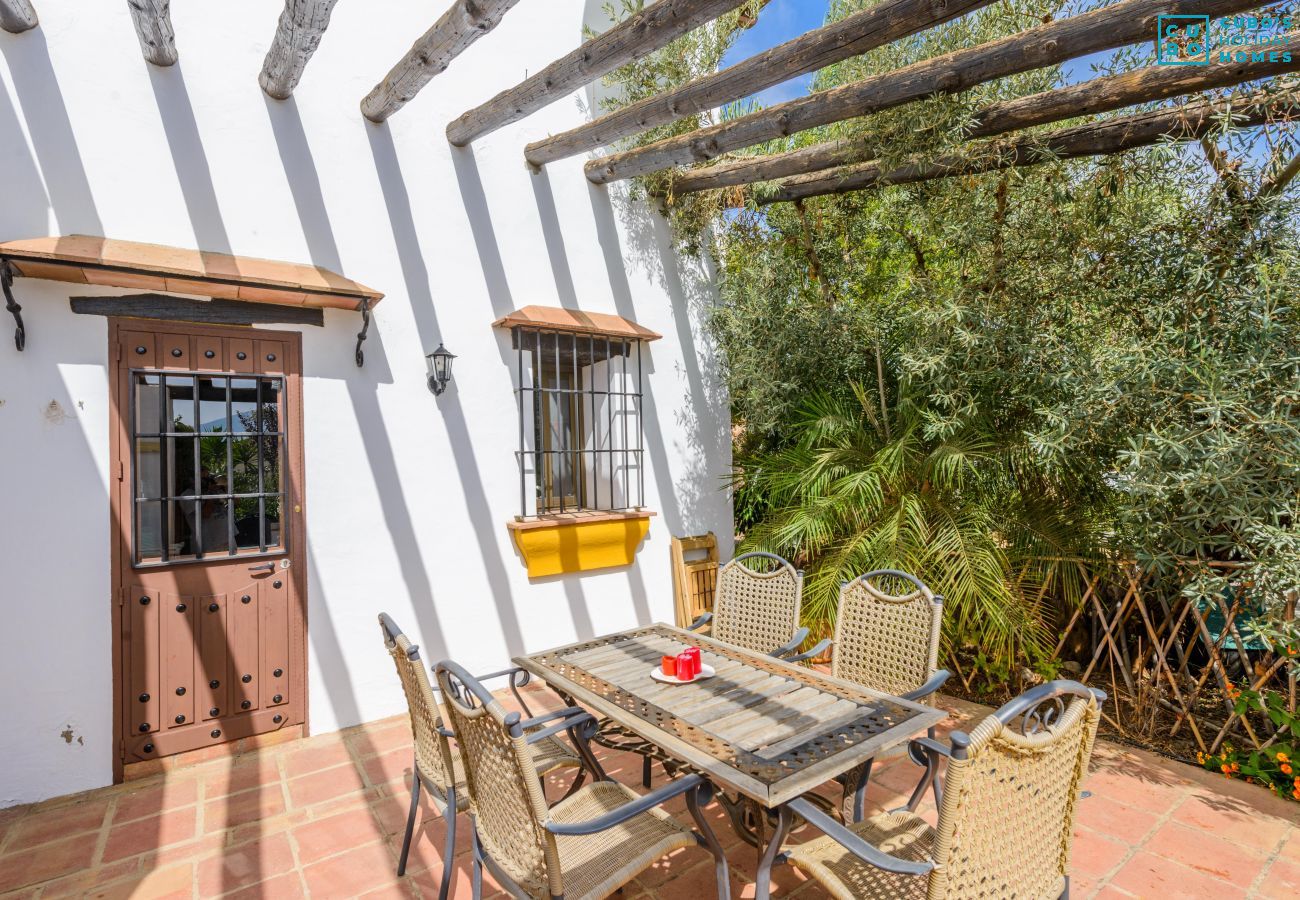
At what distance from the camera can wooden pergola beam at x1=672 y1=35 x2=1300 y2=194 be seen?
248 cm

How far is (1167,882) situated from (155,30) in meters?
5.32

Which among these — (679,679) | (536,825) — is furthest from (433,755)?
(679,679)

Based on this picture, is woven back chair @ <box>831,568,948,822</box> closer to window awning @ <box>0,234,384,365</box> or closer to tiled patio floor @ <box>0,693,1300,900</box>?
tiled patio floor @ <box>0,693,1300,900</box>

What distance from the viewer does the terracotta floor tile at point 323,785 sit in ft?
9.57

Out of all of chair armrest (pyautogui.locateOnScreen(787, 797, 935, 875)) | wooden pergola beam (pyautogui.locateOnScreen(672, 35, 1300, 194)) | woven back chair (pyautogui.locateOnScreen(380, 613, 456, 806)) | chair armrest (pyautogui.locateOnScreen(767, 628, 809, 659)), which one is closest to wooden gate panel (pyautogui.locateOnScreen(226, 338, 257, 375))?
woven back chair (pyautogui.locateOnScreen(380, 613, 456, 806))

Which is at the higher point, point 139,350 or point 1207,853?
point 139,350

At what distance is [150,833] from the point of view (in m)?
2.68

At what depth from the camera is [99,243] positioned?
9.86 ft

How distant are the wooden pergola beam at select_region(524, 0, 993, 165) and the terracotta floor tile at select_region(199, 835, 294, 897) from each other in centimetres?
375

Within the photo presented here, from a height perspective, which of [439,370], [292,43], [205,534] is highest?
[292,43]

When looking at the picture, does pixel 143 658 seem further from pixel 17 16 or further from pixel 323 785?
pixel 17 16

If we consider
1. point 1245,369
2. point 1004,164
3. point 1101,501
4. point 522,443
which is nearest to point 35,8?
point 522,443

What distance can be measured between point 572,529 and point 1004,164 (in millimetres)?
3283

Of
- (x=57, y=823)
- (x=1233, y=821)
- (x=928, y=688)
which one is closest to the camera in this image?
(x=928, y=688)
